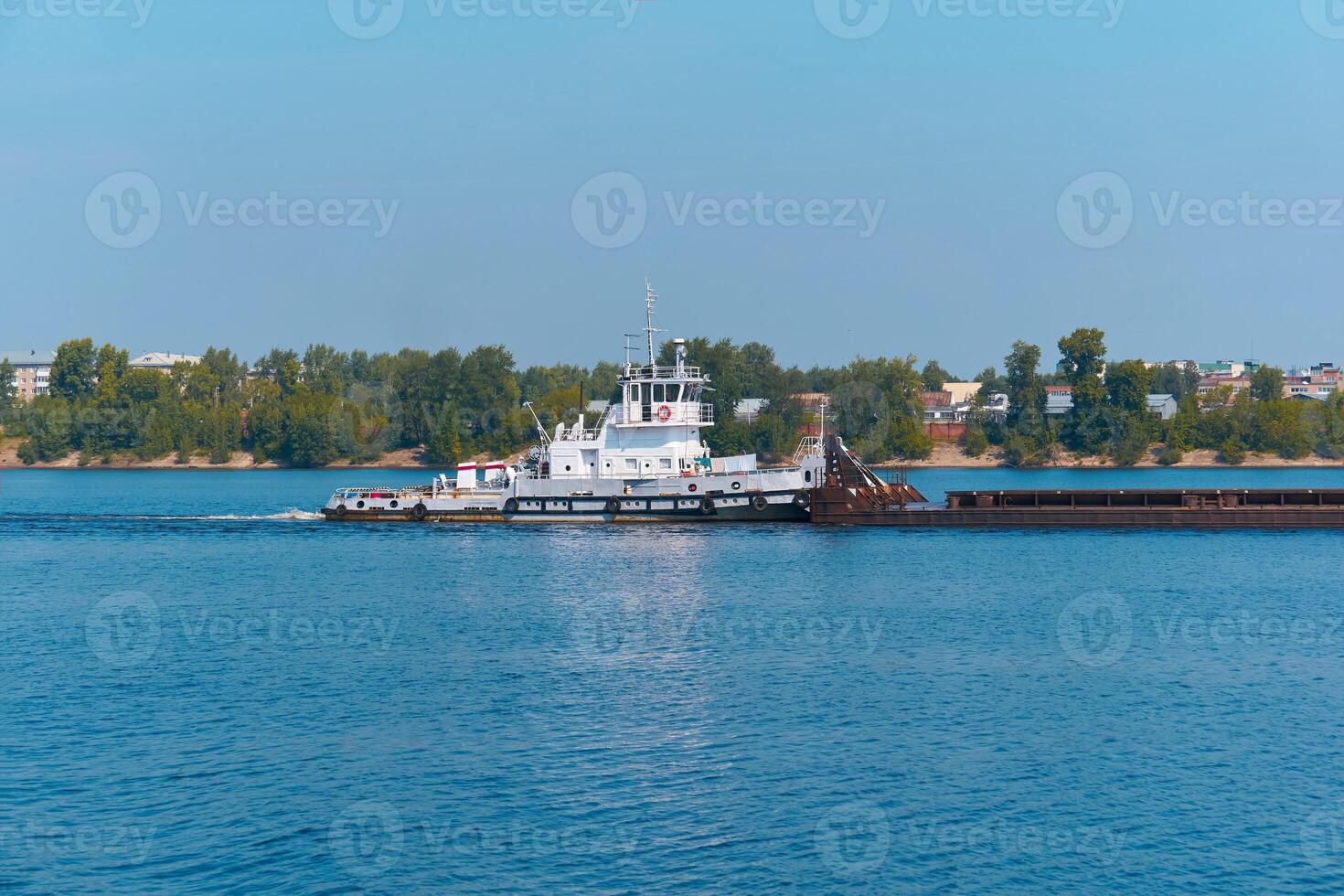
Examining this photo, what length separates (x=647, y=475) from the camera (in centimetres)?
6969

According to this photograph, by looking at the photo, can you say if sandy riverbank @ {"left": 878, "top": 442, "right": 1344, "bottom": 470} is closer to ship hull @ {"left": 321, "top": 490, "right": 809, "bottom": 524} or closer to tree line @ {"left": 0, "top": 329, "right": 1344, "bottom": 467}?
tree line @ {"left": 0, "top": 329, "right": 1344, "bottom": 467}

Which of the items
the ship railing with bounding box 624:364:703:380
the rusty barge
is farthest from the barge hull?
the ship railing with bounding box 624:364:703:380

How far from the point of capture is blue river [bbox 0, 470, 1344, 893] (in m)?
23.2

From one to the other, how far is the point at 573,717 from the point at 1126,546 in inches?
1607

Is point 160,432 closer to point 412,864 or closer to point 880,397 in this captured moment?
point 880,397

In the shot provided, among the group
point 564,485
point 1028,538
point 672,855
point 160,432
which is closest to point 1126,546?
point 1028,538

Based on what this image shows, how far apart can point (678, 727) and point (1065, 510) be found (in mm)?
43543

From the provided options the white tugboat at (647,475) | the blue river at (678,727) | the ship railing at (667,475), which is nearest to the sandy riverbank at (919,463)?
the white tugboat at (647,475)

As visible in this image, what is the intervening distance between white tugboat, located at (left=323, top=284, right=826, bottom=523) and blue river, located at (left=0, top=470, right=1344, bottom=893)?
1094 cm

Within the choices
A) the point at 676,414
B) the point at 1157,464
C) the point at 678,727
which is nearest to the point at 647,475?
the point at 676,414

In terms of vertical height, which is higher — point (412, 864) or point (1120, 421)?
point (1120, 421)

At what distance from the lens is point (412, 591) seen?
167ft

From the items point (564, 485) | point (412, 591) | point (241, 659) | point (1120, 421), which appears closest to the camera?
point (241, 659)

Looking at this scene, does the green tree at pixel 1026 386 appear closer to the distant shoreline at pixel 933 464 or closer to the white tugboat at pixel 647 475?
the distant shoreline at pixel 933 464
